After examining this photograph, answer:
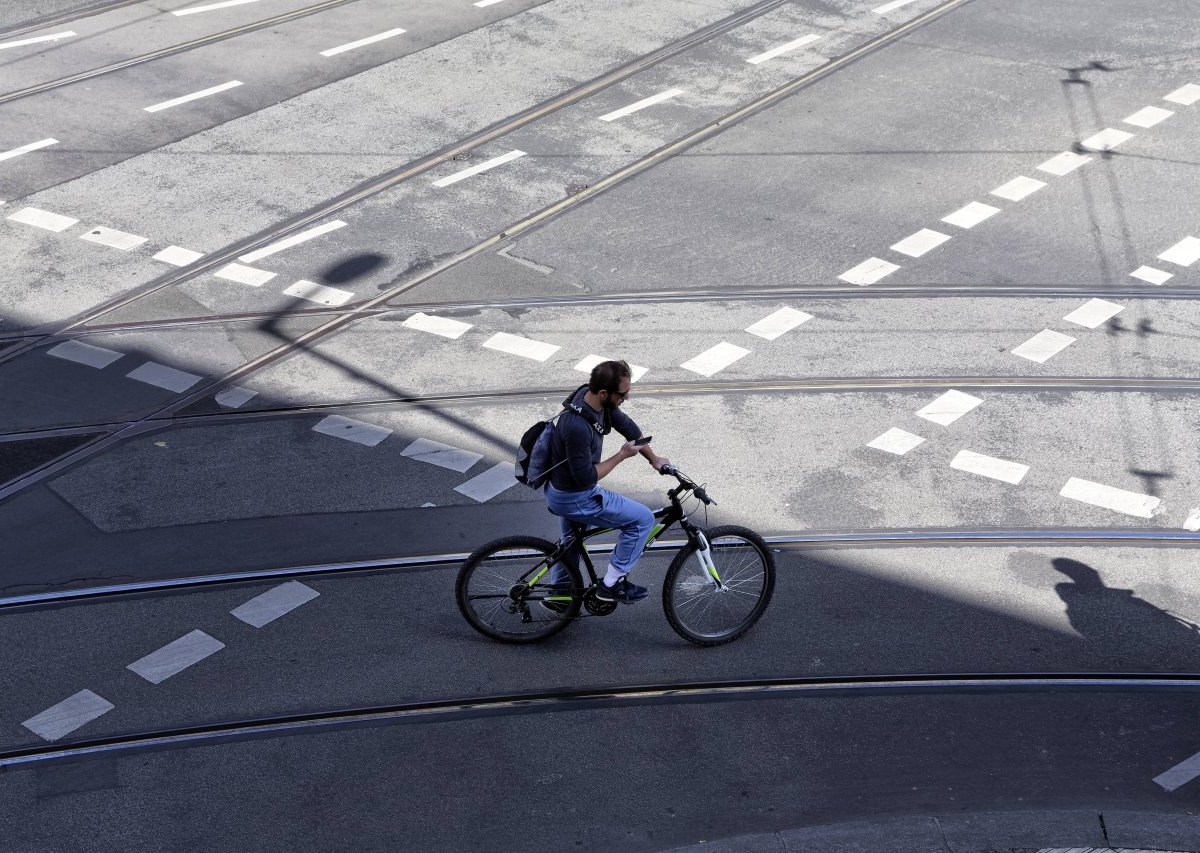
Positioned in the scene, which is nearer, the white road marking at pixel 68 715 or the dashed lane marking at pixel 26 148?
the white road marking at pixel 68 715

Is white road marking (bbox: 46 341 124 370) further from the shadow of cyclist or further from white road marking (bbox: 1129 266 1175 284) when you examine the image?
white road marking (bbox: 1129 266 1175 284)

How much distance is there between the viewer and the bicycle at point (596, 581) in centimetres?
752

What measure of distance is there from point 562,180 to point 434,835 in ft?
27.7

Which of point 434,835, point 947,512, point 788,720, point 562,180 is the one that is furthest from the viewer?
point 562,180

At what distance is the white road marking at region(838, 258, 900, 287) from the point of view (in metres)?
11.9

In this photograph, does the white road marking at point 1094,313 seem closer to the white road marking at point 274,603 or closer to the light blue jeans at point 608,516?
the light blue jeans at point 608,516

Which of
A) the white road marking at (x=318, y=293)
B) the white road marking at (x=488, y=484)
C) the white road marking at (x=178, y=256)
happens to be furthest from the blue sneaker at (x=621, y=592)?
the white road marking at (x=178, y=256)

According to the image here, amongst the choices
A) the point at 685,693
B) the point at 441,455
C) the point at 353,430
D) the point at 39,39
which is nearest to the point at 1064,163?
the point at 441,455

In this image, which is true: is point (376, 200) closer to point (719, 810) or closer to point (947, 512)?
point (947, 512)

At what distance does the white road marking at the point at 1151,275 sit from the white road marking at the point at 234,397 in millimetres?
7543

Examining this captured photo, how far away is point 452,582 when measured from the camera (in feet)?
27.1

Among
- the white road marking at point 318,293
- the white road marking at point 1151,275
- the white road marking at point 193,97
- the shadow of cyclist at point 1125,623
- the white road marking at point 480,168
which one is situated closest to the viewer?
the shadow of cyclist at point 1125,623

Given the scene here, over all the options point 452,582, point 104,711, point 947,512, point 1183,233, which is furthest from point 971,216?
point 104,711

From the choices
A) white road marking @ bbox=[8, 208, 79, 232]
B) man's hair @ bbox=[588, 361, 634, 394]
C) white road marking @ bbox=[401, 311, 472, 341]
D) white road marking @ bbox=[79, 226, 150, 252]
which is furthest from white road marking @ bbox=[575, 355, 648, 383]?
white road marking @ bbox=[8, 208, 79, 232]
